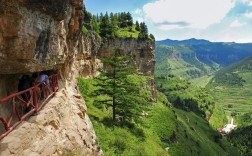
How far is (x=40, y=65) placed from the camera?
22.7 metres

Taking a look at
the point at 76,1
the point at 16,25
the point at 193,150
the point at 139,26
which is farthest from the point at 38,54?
the point at 139,26

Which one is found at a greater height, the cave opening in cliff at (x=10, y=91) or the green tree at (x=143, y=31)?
the green tree at (x=143, y=31)

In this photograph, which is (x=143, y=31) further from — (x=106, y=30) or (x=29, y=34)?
(x=29, y=34)

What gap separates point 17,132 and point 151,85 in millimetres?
85830

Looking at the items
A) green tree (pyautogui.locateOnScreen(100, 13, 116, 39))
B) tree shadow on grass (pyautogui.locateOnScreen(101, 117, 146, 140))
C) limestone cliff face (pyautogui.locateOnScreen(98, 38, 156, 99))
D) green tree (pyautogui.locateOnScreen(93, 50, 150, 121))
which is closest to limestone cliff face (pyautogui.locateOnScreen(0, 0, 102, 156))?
tree shadow on grass (pyautogui.locateOnScreen(101, 117, 146, 140))

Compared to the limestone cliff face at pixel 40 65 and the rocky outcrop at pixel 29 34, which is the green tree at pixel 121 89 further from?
the rocky outcrop at pixel 29 34

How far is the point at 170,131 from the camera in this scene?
2987 inches

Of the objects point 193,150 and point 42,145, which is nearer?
point 42,145

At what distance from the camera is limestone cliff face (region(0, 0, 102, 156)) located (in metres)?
17.6

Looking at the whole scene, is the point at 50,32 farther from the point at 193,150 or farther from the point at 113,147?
the point at 193,150

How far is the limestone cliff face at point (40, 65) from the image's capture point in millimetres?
17594

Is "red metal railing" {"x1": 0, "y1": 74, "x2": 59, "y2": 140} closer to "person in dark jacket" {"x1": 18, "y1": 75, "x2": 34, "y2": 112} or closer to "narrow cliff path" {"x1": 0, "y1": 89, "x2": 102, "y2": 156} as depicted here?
"person in dark jacket" {"x1": 18, "y1": 75, "x2": 34, "y2": 112}

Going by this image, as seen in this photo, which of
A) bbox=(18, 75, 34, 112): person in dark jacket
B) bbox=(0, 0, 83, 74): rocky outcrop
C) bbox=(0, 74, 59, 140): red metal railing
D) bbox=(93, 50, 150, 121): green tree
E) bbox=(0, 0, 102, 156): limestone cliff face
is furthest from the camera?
bbox=(93, 50, 150, 121): green tree

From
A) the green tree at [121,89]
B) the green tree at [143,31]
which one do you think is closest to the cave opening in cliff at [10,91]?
the green tree at [121,89]
